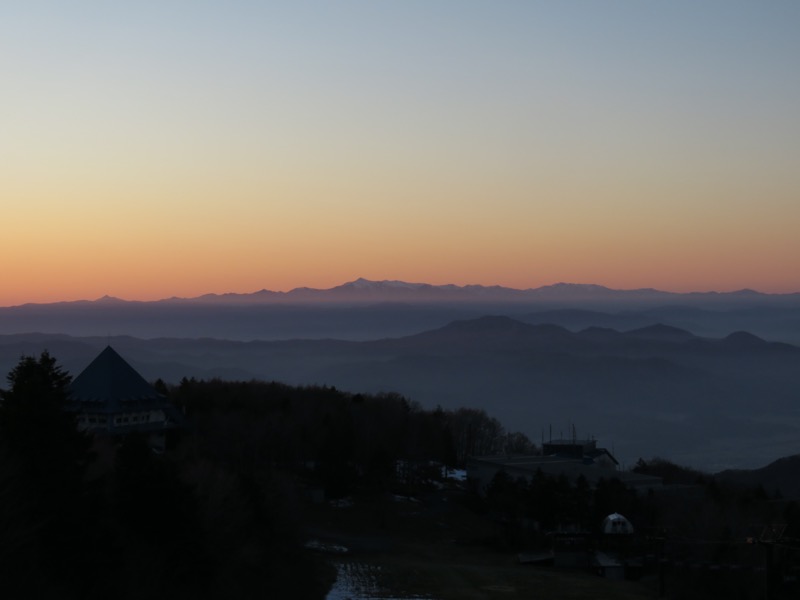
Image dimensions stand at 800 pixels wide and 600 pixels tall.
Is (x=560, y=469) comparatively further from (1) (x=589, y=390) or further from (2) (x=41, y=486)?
(1) (x=589, y=390)

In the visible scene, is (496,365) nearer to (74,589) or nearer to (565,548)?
(565,548)

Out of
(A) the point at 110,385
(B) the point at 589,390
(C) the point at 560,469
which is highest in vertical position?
(A) the point at 110,385

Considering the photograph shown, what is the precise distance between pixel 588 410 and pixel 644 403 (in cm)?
1720

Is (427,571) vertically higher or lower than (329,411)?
lower

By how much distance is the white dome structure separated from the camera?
32.5 m

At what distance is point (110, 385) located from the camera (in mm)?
39281

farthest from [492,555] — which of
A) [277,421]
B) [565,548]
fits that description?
[277,421]

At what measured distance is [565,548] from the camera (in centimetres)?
3169

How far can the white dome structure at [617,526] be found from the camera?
3247 cm

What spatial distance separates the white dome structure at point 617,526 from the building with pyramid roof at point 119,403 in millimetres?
16015

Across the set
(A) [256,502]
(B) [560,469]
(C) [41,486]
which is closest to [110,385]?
(A) [256,502]

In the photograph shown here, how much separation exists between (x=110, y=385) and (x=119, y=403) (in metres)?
1.03

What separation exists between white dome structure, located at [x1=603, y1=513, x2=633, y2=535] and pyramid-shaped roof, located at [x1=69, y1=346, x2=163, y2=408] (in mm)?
18220

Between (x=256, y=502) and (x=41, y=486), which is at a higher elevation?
(x=41, y=486)
